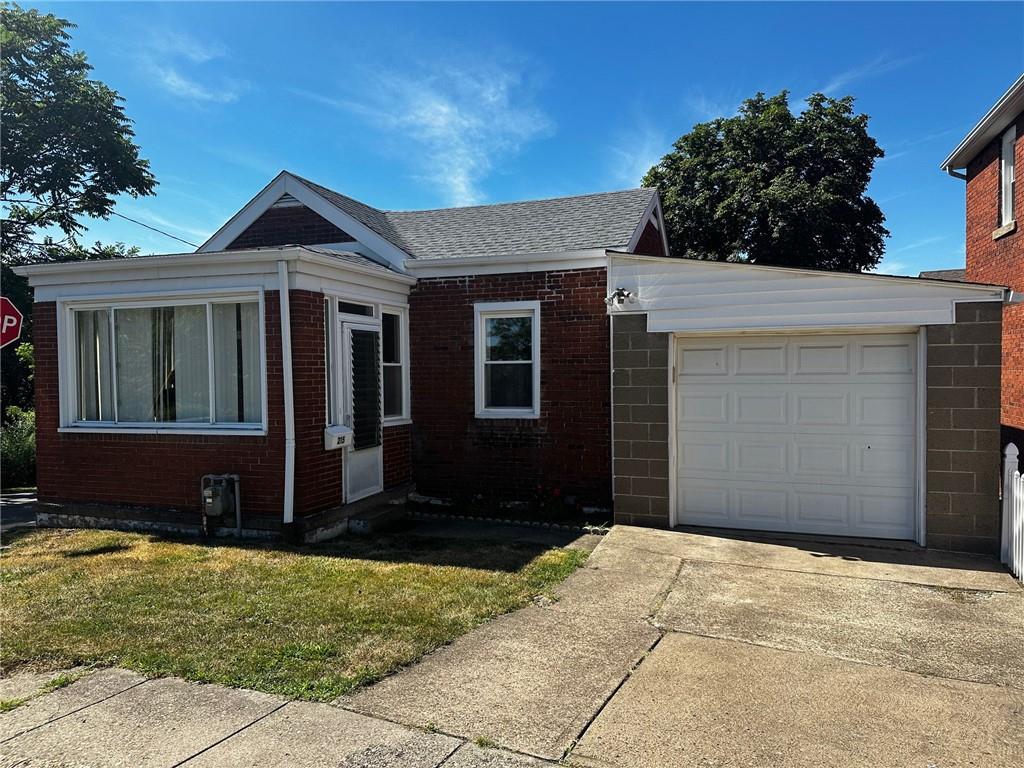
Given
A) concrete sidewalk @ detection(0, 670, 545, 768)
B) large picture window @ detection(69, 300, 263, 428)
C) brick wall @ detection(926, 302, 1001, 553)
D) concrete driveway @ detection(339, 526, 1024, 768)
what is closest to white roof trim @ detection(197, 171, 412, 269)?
large picture window @ detection(69, 300, 263, 428)

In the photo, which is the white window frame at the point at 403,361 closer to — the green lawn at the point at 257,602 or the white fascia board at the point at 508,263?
the white fascia board at the point at 508,263

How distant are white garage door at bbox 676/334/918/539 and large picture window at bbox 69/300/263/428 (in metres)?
5.23

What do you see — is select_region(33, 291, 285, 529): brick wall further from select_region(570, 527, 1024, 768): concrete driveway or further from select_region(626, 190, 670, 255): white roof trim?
select_region(626, 190, 670, 255): white roof trim

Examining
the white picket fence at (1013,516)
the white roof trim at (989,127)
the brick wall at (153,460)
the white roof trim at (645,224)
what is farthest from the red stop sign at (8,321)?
the white roof trim at (989,127)

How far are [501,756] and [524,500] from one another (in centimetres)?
631

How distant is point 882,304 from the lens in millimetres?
7090

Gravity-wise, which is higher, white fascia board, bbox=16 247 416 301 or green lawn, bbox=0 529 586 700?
white fascia board, bbox=16 247 416 301

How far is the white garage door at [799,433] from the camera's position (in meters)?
7.39

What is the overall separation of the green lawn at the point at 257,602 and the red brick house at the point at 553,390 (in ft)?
3.63

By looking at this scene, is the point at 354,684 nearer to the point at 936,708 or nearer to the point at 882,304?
the point at 936,708

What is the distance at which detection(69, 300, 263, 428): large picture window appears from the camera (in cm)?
809

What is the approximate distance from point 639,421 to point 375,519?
3.53m

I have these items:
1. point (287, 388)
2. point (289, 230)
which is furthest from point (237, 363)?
point (289, 230)

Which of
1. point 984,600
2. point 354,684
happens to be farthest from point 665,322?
point 354,684
